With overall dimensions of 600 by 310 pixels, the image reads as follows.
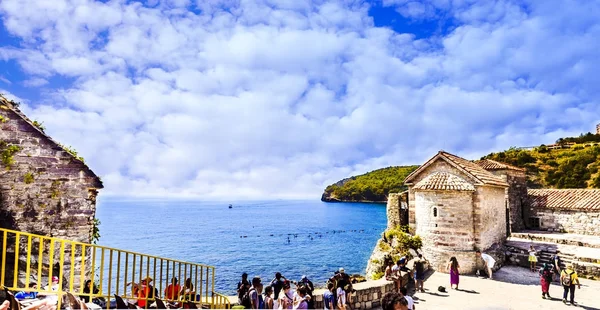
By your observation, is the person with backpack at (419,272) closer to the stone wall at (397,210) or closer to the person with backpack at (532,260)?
the person with backpack at (532,260)

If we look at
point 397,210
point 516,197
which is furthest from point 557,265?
point 397,210

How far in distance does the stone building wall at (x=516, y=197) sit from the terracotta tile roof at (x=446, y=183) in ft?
39.9

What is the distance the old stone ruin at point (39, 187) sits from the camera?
295 inches

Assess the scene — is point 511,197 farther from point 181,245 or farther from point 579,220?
point 181,245

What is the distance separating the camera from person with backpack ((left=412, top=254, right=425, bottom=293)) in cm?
1487

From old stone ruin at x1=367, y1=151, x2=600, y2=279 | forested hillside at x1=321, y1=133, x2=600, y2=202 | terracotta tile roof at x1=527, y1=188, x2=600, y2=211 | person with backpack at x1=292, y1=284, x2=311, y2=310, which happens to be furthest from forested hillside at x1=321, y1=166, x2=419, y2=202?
person with backpack at x1=292, y1=284, x2=311, y2=310

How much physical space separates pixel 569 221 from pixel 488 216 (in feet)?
45.8

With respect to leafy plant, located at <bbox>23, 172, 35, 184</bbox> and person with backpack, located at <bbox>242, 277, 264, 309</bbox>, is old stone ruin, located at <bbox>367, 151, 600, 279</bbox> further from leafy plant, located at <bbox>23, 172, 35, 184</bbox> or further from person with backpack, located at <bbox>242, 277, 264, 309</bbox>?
leafy plant, located at <bbox>23, 172, 35, 184</bbox>

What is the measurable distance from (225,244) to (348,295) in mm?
51973

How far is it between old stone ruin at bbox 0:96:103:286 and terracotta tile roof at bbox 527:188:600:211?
3349 cm

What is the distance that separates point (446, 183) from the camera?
18.9 metres

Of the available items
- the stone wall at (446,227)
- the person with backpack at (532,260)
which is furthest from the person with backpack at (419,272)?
the person with backpack at (532,260)

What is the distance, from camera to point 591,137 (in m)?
75.9

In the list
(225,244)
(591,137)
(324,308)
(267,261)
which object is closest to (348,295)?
(324,308)
